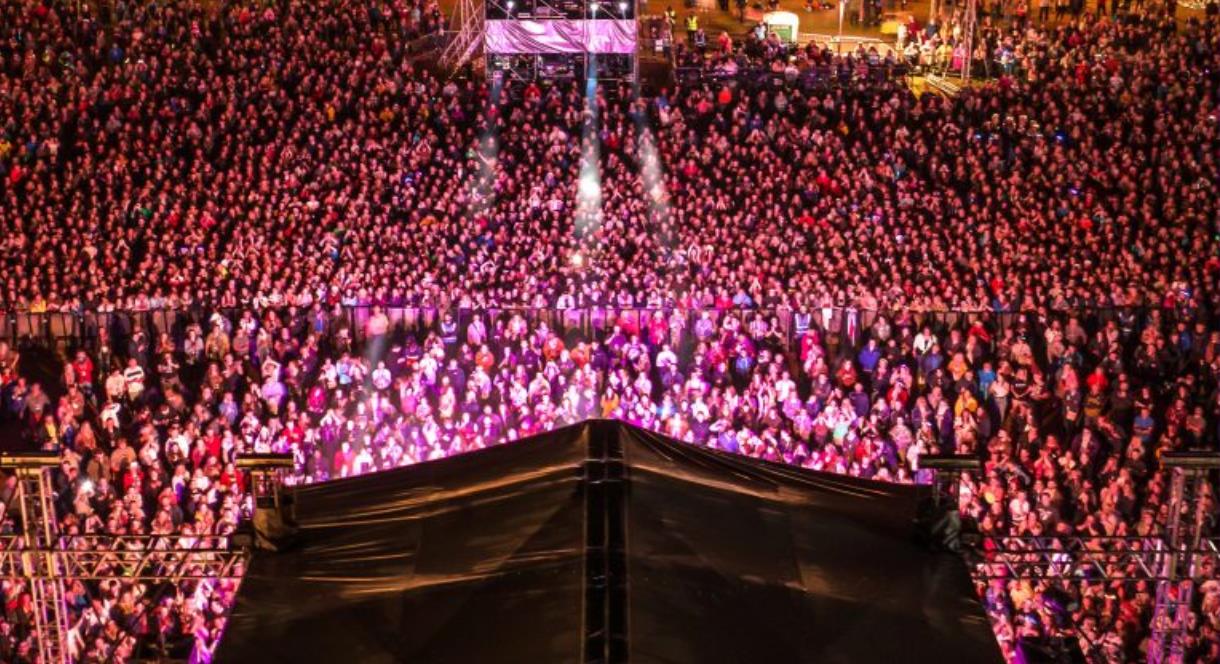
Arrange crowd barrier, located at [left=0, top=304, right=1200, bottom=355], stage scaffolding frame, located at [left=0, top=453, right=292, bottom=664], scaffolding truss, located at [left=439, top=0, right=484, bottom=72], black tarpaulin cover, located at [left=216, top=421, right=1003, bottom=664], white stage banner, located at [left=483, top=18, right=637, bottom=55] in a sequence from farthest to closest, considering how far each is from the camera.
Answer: scaffolding truss, located at [left=439, top=0, right=484, bottom=72], white stage banner, located at [left=483, top=18, right=637, bottom=55], crowd barrier, located at [left=0, top=304, right=1200, bottom=355], stage scaffolding frame, located at [left=0, top=453, right=292, bottom=664], black tarpaulin cover, located at [left=216, top=421, right=1003, bottom=664]

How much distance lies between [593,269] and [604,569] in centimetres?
1548

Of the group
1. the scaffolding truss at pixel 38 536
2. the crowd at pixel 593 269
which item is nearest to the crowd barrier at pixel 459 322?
the crowd at pixel 593 269

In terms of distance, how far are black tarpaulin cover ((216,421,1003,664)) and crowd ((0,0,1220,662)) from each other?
546 centimetres

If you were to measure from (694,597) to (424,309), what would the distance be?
14.2m

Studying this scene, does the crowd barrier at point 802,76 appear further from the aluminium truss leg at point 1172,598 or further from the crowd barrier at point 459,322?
the aluminium truss leg at point 1172,598

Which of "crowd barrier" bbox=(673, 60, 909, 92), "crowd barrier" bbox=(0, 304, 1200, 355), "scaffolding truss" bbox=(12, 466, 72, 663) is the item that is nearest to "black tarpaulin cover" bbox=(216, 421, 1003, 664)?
"scaffolding truss" bbox=(12, 466, 72, 663)

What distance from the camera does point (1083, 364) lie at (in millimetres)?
21406

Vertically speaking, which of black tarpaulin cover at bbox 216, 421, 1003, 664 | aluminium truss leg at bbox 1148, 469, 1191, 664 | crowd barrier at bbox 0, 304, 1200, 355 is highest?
black tarpaulin cover at bbox 216, 421, 1003, 664

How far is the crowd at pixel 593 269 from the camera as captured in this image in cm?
1962

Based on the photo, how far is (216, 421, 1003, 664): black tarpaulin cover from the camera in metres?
9.09

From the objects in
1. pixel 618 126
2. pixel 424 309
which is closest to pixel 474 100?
pixel 618 126

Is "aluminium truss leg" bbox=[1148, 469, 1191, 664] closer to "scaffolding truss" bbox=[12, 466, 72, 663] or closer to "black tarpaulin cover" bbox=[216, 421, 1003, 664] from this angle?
"black tarpaulin cover" bbox=[216, 421, 1003, 664]

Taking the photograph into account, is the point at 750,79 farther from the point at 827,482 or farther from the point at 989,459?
the point at 827,482

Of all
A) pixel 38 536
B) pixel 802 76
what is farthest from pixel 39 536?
pixel 802 76
